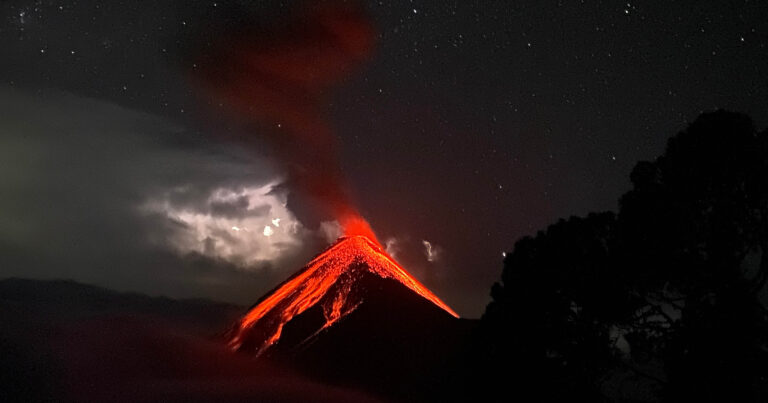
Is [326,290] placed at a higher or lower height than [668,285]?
higher

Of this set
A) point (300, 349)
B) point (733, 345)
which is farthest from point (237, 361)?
point (733, 345)

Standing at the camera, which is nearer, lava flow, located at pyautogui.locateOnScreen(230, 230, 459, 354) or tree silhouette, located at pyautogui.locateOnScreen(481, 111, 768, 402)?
tree silhouette, located at pyautogui.locateOnScreen(481, 111, 768, 402)

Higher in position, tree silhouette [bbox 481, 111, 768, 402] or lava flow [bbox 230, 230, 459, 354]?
lava flow [bbox 230, 230, 459, 354]

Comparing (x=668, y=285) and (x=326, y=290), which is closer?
(x=668, y=285)

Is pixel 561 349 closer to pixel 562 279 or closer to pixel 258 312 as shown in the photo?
pixel 562 279

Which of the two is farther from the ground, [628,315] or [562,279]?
[562,279]
